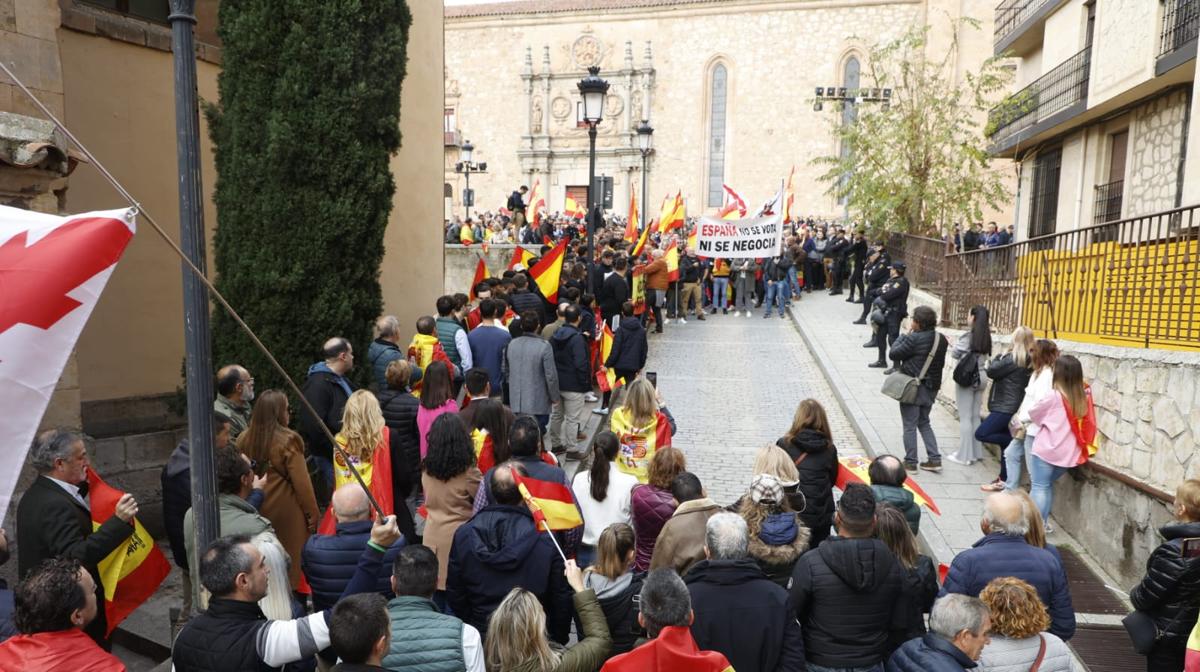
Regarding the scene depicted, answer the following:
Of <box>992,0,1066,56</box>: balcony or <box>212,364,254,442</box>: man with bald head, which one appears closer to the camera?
<box>212,364,254,442</box>: man with bald head

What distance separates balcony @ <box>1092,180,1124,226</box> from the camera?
→ 58.1ft

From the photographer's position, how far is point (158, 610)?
19.4ft

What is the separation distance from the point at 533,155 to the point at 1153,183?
109 ft

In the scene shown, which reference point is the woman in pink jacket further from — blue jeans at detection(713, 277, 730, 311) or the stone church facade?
the stone church facade

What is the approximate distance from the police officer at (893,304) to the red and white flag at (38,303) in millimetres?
12704

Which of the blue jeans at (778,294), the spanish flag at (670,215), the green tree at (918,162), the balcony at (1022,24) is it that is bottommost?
the blue jeans at (778,294)

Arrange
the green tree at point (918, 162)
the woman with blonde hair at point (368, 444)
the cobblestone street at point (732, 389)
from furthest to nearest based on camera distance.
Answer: the green tree at point (918, 162)
the cobblestone street at point (732, 389)
the woman with blonde hair at point (368, 444)

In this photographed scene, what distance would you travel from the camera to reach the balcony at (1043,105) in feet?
60.1

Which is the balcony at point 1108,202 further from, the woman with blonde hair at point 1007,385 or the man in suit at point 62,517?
the man in suit at point 62,517

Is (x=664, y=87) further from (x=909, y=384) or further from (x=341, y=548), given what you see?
(x=341, y=548)

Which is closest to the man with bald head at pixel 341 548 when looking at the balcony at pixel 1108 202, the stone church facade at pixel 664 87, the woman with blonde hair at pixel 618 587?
the woman with blonde hair at pixel 618 587

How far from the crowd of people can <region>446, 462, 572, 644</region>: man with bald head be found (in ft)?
0.03

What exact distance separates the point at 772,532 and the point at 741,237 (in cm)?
1411

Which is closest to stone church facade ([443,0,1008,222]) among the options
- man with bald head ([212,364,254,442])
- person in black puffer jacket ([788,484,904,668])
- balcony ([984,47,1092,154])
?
balcony ([984,47,1092,154])
